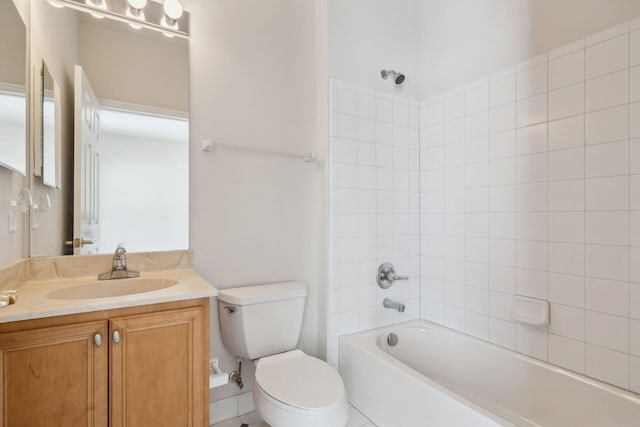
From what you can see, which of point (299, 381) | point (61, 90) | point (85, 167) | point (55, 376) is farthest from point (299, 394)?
point (61, 90)

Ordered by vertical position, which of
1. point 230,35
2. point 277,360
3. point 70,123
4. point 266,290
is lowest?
point 277,360

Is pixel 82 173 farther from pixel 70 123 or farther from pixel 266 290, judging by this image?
pixel 266 290

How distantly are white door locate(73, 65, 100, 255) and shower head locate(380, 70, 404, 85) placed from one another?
5.42 feet

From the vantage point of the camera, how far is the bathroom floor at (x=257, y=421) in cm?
178

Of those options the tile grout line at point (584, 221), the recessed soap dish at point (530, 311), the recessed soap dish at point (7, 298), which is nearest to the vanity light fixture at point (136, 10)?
the recessed soap dish at point (7, 298)

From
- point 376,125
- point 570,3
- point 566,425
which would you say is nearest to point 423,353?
point 566,425

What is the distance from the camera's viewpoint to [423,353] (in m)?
2.15

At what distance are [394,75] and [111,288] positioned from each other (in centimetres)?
204

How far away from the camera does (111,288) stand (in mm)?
1457

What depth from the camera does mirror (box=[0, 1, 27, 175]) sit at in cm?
113

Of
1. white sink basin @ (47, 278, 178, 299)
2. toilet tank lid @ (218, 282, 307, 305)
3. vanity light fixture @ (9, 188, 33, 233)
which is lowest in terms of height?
toilet tank lid @ (218, 282, 307, 305)

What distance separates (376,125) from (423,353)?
4.95ft

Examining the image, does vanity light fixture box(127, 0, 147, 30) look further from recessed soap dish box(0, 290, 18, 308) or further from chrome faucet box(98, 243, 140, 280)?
recessed soap dish box(0, 290, 18, 308)

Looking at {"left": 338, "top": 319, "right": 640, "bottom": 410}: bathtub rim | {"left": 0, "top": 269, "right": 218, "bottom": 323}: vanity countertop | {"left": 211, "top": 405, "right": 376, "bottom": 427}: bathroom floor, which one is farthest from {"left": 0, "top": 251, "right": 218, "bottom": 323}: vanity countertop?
{"left": 338, "top": 319, "right": 640, "bottom": 410}: bathtub rim
